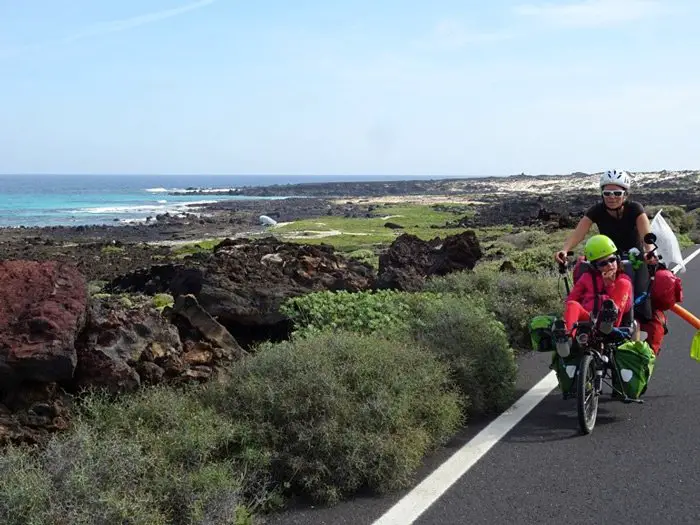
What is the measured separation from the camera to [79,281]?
6.29 meters

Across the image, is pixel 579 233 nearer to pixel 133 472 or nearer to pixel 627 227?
pixel 627 227

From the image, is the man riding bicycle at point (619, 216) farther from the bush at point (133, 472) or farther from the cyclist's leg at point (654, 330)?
the bush at point (133, 472)

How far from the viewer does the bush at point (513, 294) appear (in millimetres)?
9555

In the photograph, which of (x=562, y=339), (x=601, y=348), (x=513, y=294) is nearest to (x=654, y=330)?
(x=601, y=348)

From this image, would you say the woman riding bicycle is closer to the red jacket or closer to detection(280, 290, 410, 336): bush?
the red jacket

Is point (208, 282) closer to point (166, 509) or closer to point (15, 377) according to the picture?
point (15, 377)

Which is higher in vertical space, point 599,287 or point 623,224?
point 623,224

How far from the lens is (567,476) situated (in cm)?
525

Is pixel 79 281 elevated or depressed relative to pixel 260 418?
elevated

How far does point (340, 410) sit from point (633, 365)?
116 inches

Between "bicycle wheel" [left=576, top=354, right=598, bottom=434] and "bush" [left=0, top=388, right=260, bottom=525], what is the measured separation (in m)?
2.75

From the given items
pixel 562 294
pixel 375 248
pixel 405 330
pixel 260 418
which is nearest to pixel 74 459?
pixel 260 418

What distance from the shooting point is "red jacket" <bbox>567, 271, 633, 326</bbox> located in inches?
268

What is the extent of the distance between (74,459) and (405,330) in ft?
12.7
